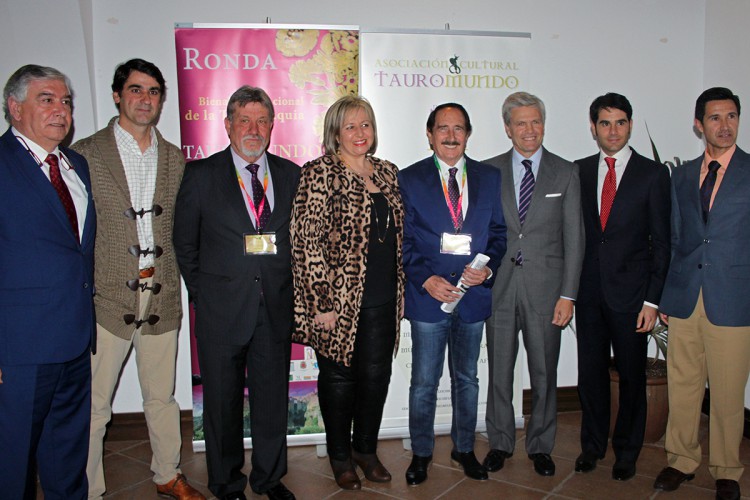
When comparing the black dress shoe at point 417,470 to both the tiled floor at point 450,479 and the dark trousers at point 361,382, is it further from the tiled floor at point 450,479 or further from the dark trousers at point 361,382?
the dark trousers at point 361,382

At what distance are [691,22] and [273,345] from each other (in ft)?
12.6

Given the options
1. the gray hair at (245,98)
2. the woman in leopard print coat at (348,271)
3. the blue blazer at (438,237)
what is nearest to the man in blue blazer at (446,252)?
the blue blazer at (438,237)

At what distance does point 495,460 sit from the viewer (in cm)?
331

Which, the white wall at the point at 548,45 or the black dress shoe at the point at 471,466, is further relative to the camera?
the white wall at the point at 548,45

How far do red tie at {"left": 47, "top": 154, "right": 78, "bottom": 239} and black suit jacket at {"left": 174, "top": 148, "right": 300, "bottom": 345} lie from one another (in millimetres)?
487

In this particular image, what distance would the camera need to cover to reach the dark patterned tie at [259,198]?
282 cm

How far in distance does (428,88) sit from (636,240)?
158 cm

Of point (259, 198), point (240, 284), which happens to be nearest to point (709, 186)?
point (259, 198)

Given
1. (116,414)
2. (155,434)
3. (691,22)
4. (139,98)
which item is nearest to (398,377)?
(155,434)

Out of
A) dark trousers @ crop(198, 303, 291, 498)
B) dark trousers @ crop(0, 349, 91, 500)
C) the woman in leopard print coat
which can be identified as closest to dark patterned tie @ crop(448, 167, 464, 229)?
the woman in leopard print coat

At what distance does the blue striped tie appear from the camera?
10.4ft

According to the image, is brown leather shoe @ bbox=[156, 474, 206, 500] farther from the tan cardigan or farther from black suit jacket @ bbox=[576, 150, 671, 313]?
black suit jacket @ bbox=[576, 150, 671, 313]

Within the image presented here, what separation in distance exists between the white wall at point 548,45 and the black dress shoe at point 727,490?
1.44 m

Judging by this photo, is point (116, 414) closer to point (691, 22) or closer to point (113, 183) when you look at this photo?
point (113, 183)
